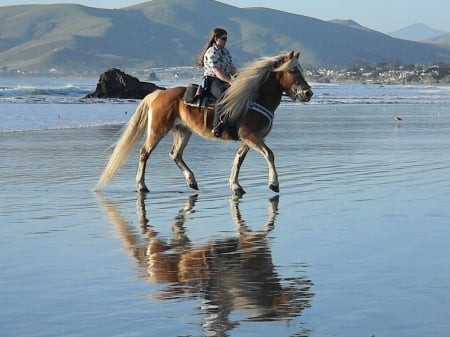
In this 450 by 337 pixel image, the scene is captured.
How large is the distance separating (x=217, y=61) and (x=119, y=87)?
4731cm

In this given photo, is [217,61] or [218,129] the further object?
[217,61]

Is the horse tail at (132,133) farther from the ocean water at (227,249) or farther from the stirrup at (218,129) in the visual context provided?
the stirrup at (218,129)

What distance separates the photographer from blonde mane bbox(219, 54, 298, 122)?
13.6 metres

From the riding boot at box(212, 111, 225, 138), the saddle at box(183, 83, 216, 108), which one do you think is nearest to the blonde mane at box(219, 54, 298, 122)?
the riding boot at box(212, 111, 225, 138)

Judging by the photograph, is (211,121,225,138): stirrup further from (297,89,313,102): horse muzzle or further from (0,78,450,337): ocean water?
(297,89,313,102): horse muzzle

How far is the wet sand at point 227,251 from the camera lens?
660cm

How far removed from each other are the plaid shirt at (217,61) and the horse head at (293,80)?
0.60 meters

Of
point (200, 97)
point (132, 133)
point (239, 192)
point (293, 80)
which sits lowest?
point (239, 192)

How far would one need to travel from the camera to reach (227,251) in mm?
9164

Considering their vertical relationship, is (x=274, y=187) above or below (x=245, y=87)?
below

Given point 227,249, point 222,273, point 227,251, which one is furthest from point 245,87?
point 222,273

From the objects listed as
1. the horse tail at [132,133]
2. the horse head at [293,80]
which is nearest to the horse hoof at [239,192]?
the horse head at [293,80]

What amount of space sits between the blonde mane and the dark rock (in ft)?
148

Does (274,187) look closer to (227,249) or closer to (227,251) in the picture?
(227,249)
